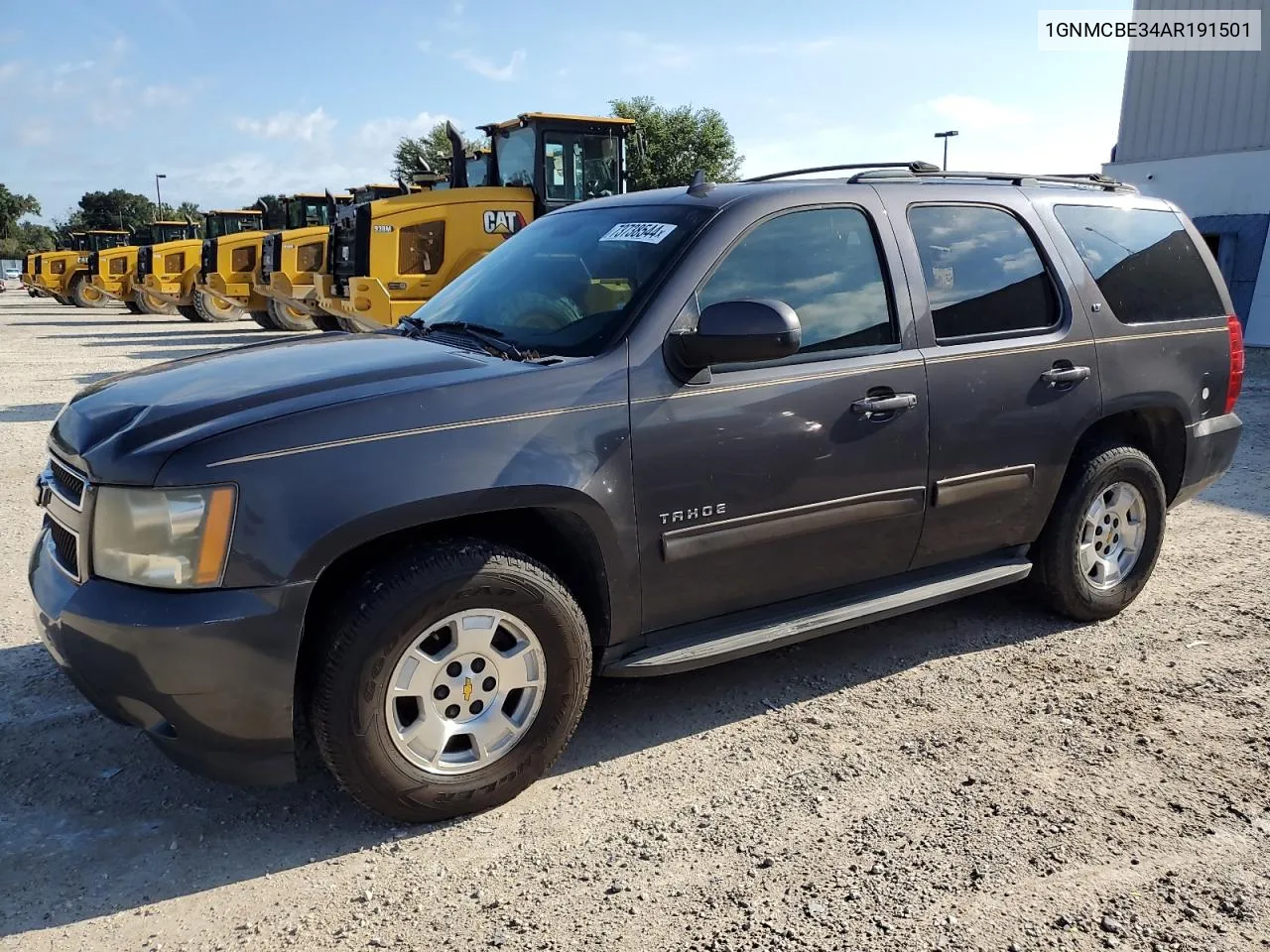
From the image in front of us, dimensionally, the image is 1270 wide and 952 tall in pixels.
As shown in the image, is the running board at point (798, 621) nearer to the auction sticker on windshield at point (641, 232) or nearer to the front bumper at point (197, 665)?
the front bumper at point (197, 665)

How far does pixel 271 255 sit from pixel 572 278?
17.7 meters

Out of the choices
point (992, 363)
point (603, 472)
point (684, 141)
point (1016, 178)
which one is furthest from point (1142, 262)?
point (684, 141)

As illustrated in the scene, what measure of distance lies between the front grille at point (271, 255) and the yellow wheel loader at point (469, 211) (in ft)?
19.8

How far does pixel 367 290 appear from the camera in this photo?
13.2 m

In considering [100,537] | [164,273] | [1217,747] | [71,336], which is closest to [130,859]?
[100,537]

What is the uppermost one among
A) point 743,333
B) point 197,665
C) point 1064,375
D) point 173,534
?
point 743,333

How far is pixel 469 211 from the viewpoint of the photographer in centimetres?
1352

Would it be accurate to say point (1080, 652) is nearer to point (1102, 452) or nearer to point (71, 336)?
point (1102, 452)

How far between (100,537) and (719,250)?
6.92 ft

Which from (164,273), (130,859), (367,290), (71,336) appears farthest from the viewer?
(164,273)

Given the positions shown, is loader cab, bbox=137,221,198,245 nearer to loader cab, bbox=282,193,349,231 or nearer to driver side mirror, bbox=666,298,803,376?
loader cab, bbox=282,193,349,231

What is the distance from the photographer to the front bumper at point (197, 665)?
2.53 metres

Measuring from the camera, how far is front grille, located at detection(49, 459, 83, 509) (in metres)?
2.77

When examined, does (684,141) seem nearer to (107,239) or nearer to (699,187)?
(107,239)
